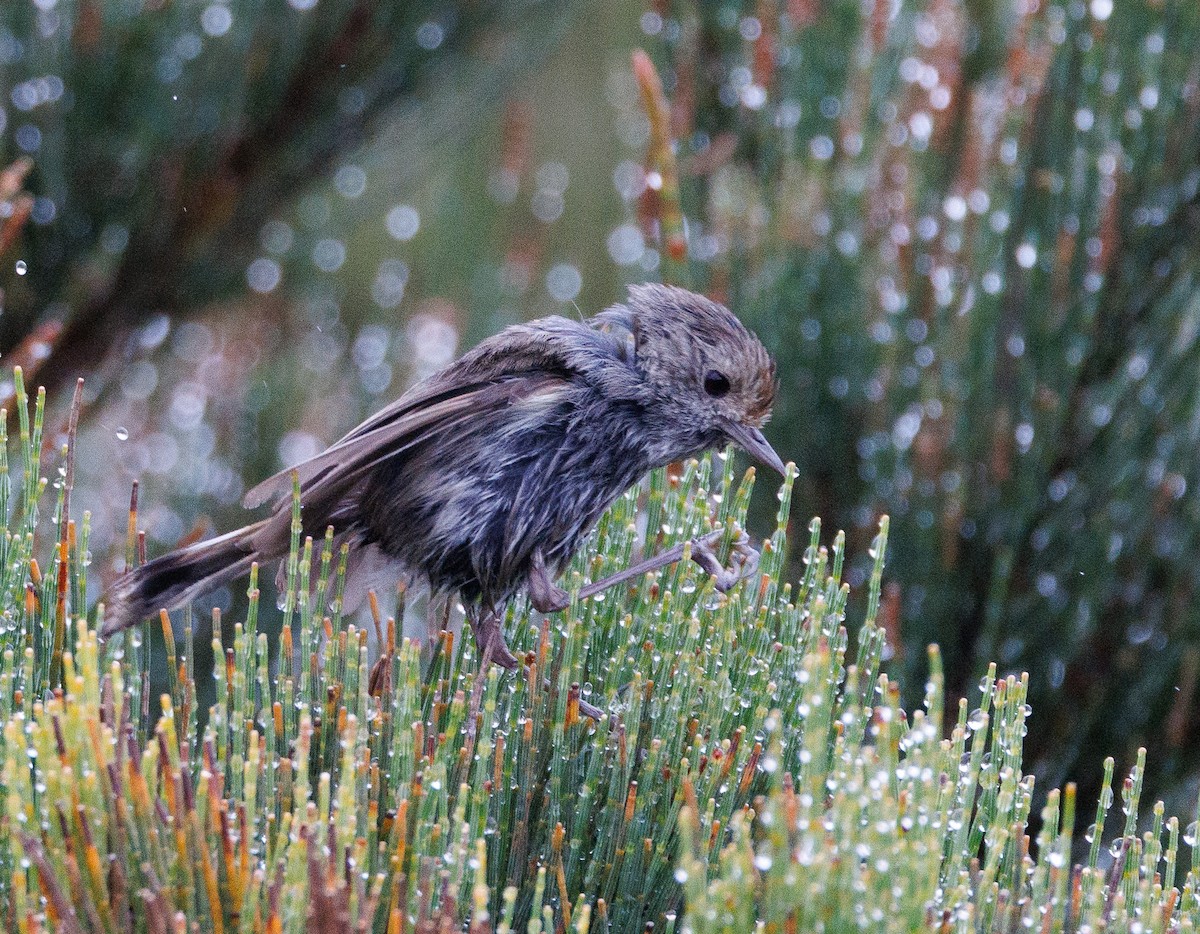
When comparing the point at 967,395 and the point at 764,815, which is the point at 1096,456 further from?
the point at 764,815

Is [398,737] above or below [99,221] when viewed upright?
below

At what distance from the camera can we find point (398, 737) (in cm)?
176

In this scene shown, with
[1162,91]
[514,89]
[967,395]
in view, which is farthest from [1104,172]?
[514,89]

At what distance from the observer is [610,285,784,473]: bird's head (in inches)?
114

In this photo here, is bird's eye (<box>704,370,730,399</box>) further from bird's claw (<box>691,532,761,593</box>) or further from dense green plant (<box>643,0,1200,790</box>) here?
dense green plant (<box>643,0,1200,790</box>)

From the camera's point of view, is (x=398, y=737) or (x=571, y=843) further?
(x=571, y=843)

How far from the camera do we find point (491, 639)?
2402 mm

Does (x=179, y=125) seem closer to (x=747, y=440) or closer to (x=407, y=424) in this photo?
(x=407, y=424)

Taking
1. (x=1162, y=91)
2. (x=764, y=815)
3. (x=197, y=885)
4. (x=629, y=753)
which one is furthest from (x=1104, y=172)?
(x=197, y=885)

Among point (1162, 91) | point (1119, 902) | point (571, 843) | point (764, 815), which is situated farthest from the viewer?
point (1162, 91)

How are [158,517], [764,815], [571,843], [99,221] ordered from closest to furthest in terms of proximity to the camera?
[764,815]
[571,843]
[99,221]
[158,517]

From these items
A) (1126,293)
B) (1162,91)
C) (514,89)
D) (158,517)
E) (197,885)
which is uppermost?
(514,89)

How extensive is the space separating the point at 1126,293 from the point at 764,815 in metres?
2.11

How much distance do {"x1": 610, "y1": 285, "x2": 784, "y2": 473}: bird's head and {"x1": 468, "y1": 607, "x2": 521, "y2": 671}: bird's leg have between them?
55cm
